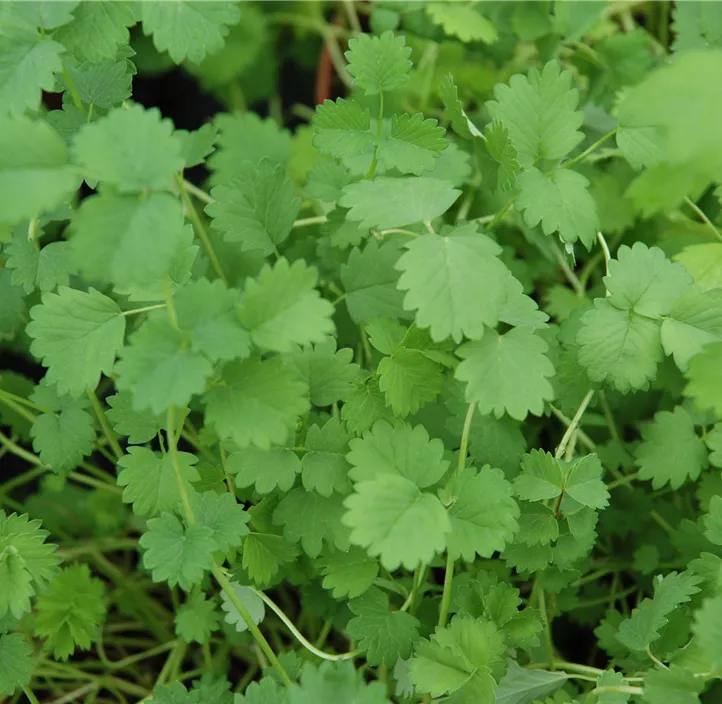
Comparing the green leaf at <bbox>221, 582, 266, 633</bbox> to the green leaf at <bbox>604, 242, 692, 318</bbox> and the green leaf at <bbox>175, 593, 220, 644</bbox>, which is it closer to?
the green leaf at <bbox>175, 593, 220, 644</bbox>

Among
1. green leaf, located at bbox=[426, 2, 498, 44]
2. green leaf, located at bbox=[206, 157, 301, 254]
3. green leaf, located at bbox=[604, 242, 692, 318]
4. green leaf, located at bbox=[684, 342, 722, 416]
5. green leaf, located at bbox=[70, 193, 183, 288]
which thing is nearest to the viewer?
green leaf, located at bbox=[70, 193, 183, 288]

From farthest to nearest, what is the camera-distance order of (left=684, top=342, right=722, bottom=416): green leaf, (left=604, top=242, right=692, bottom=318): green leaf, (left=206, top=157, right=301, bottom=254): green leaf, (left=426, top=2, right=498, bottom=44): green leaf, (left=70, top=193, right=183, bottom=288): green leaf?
(left=426, top=2, right=498, bottom=44): green leaf → (left=206, top=157, right=301, bottom=254): green leaf → (left=604, top=242, right=692, bottom=318): green leaf → (left=684, top=342, right=722, bottom=416): green leaf → (left=70, top=193, right=183, bottom=288): green leaf

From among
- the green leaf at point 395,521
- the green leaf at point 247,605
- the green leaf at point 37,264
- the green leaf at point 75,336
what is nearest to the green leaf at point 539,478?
the green leaf at point 395,521

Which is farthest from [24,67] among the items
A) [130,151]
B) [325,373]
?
[325,373]

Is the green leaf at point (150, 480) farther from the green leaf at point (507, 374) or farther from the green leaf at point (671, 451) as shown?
the green leaf at point (671, 451)

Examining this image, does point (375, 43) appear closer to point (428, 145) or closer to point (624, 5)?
point (428, 145)

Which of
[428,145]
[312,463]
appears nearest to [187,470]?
[312,463]

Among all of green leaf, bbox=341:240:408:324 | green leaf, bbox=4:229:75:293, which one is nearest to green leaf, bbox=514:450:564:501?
green leaf, bbox=341:240:408:324
